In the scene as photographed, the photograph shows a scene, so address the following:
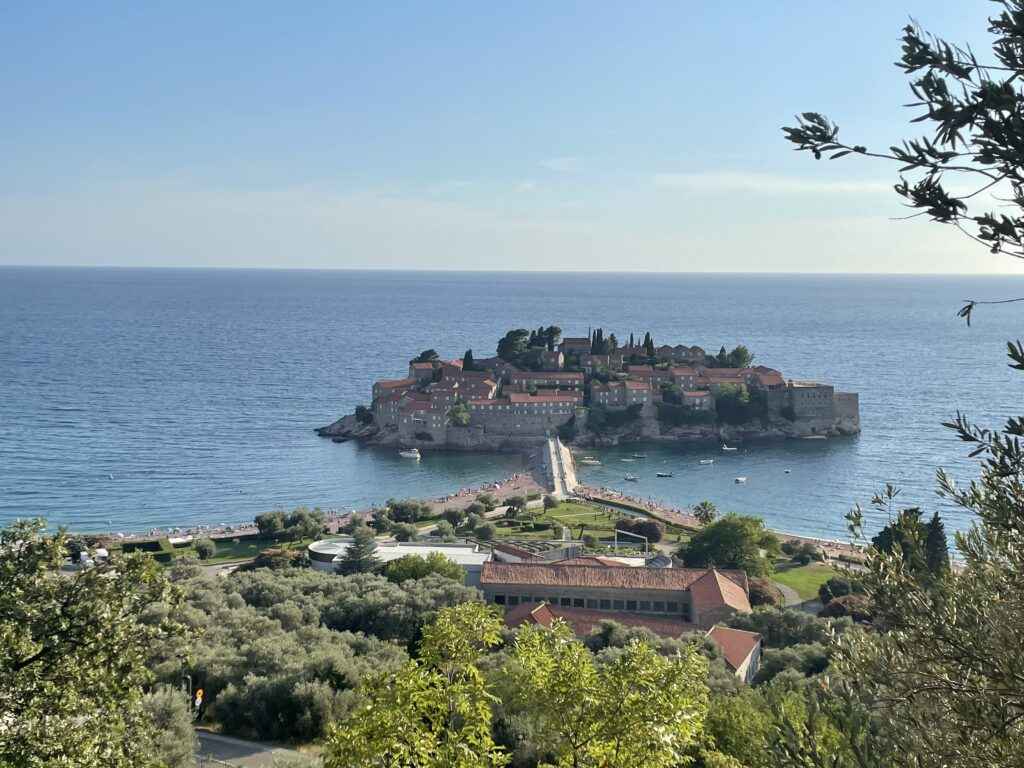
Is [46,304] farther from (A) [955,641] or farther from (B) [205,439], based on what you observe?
(A) [955,641]

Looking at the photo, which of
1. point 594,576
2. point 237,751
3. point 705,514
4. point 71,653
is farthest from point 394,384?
point 71,653

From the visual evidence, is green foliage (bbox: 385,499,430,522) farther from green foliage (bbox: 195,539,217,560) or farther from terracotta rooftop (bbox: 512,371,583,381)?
terracotta rooftop (bbox: 512,371,583,381)

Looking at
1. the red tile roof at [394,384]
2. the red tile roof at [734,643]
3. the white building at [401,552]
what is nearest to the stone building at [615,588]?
the white building at [401,552]

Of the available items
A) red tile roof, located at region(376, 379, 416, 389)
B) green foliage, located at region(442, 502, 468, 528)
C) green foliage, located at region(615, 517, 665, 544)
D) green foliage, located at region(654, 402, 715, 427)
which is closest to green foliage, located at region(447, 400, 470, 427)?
red tile roof, located at region(376, 379, 416, 389)

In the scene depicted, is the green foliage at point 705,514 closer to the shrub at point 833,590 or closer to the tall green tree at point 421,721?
the shrub at point 833,590

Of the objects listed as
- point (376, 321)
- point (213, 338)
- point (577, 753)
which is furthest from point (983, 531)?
point (376, 321)

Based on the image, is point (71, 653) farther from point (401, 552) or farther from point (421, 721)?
point (401, 552)
